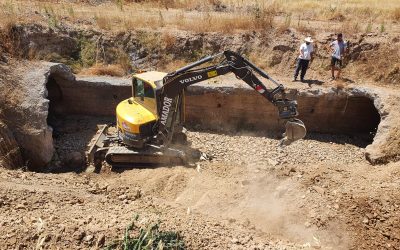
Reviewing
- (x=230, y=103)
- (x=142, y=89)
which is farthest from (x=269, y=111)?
(x=142, y=89)

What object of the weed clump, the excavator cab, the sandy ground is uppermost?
the excavator cab

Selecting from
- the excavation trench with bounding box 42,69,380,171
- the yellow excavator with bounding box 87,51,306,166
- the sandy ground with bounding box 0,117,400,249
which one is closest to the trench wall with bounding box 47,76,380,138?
the excavation trench with bounding box 42,69,380,171

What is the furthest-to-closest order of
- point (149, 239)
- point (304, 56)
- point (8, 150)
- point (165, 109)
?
point (304, 56), point (8, 150), point (165, 109), point (149, 239)

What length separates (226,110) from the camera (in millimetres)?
12398

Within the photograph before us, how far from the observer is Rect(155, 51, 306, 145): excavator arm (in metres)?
7.93

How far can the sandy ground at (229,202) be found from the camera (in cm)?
624

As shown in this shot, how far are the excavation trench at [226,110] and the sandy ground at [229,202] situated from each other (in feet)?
3.88

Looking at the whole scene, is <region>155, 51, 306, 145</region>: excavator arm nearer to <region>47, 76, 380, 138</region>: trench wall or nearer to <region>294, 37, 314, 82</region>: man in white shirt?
<region>47, 76, 380, 138</region>: trench wall

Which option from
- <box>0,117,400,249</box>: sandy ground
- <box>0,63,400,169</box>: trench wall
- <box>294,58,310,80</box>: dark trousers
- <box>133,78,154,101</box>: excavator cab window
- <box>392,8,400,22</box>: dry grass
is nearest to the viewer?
<box>0,117,400,249</box>: sandy ground

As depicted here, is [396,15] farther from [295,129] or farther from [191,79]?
[191,79]

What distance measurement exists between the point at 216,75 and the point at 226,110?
399cm

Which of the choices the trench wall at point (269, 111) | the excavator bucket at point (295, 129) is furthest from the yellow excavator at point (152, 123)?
the trench wall at point (269, 111)

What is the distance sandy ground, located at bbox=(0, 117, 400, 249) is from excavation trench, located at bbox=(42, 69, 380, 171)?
118cm

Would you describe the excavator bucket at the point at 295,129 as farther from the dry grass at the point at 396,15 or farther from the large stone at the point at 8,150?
the dry grass at the point at 396,15
